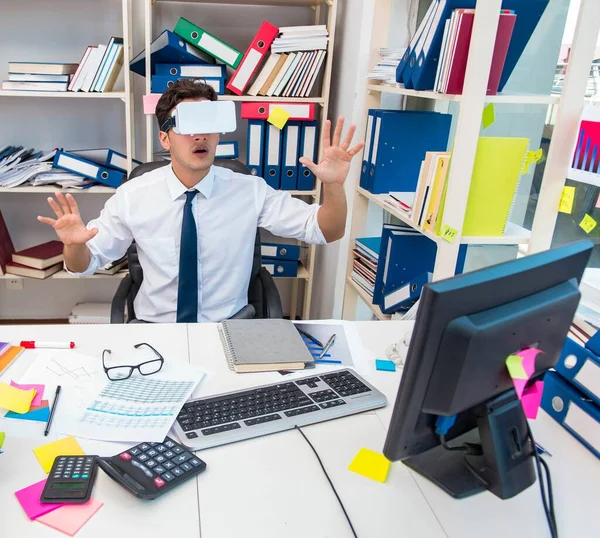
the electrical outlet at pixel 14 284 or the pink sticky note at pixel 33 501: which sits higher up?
the pink sticky note at pixel 33 501

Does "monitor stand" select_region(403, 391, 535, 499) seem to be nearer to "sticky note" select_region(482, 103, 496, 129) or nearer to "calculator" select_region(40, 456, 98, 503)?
"calculator" select_region(40, 456, 98, 503)

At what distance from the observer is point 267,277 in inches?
79.1

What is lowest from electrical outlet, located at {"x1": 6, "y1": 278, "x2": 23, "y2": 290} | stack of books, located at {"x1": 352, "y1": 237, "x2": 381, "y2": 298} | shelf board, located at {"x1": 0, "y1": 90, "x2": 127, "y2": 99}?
electrical outlet, located at {"x1": 6, "y1": 278, "x2": 23, "y2": 290}

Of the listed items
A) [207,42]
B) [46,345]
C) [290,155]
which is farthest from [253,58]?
[46,345]

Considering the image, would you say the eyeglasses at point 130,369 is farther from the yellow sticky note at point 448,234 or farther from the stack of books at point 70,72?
the stack of books at point 70,72

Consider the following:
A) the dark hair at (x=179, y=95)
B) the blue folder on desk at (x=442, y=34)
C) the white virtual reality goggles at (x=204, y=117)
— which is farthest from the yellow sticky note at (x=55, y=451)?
the blue folder on desk at (x=442, y=34)

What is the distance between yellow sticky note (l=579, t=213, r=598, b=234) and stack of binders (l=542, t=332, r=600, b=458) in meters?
0.57

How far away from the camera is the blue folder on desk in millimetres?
1630

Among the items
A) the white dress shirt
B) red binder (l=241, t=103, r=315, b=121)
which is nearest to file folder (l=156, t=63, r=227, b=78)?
red binder (l=241, t=103, r=315, b=121)

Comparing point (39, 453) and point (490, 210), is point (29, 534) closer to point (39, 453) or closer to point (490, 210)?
point (39, 453)

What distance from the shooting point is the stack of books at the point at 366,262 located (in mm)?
2398

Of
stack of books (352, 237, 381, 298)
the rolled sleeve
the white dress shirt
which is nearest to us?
the white dress shirt

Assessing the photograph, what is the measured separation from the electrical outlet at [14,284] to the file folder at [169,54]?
4.65 ft

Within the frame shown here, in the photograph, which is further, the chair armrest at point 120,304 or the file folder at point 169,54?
the file folder at point 169,54
